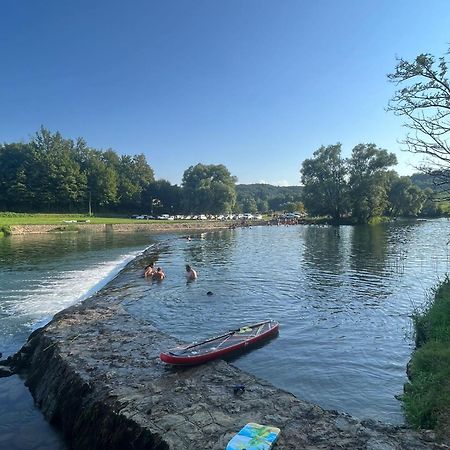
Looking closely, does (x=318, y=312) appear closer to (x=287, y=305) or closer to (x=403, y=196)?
(x=287, y=305)

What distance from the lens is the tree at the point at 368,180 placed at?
99188mm

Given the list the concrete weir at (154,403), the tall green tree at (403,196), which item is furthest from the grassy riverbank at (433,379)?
the tall green tree at (403,196)

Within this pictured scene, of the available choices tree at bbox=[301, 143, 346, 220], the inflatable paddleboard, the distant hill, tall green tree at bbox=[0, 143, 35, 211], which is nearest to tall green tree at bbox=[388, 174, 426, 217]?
tree at bbox=[301, 143, 346, 220]

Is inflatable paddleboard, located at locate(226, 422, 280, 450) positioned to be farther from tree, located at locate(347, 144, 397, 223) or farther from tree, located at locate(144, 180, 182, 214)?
tree, located at locate(144, 180, 182, 214)

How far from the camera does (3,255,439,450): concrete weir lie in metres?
8.33

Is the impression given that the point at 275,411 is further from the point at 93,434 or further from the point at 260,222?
the point at 260,222

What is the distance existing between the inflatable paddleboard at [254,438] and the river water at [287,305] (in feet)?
12.4

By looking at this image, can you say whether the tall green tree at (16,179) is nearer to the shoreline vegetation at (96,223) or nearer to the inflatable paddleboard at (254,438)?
the shoreline vegetation at (96,223)

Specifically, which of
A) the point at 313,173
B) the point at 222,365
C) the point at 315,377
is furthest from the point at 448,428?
the point at 313,173

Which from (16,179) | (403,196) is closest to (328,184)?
(403,196)

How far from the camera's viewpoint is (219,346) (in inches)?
561

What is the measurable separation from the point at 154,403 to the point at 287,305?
45.8ft

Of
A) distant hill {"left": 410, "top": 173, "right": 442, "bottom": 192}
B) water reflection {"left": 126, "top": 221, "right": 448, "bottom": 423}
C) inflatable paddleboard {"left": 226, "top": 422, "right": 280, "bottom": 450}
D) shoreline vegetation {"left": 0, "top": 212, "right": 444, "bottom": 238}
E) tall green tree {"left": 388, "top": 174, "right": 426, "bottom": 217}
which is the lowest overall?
A: water reflection {"left": 126, "top": 221, "right": 448, "bottom": 423}

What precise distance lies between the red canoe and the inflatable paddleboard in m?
4.81
